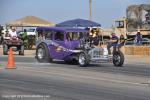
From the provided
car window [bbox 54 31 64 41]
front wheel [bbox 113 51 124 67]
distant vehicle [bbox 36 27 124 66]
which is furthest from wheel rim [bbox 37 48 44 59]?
front wheel [bbox 113 51 124 67]

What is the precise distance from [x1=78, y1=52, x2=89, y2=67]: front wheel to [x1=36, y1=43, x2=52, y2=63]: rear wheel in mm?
2552

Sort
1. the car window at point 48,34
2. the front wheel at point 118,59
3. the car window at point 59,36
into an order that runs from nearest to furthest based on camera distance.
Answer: the front wheel at point 118,59
the car window at point 59,36
the car window at point 48,34

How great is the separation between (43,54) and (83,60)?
3294mm

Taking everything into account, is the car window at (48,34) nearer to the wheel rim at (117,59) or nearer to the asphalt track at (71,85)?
the wheel rim at (117,59)

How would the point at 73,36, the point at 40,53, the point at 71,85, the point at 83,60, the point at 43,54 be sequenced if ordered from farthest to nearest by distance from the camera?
the point at 40,53, the point at 43,54, the point at 73,36, the point at 83,60, the point at 71,85

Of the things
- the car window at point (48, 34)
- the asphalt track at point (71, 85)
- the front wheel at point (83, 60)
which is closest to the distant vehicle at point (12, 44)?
the car window at point (48, 34)

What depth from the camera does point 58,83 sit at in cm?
1509

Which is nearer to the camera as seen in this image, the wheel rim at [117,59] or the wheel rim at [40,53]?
the wheel rim at [117,59]

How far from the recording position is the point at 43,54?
24719mm

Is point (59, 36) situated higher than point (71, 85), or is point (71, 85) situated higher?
point (59, 36)

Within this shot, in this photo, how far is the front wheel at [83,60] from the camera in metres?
21.9

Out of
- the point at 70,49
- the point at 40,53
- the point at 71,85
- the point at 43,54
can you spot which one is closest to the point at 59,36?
the point at 70,49

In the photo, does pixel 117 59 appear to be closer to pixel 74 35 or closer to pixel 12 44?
pixel 74 35

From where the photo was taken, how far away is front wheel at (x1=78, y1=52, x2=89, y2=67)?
21.9 meters
